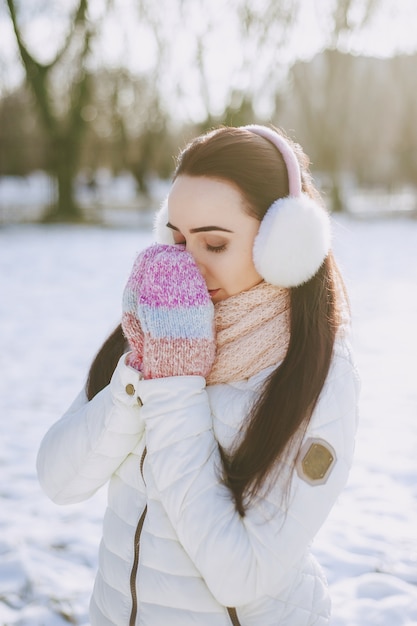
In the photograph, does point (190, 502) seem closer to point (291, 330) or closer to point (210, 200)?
point (291, 330)

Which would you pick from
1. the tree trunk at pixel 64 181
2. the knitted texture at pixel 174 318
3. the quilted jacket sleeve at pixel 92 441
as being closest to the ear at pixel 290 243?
the knitted texture at pixel 174 318

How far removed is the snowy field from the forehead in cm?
44

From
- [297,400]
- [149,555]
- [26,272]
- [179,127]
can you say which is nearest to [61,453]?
[149,555]

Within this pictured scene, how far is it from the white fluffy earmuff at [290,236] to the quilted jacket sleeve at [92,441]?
36 cm

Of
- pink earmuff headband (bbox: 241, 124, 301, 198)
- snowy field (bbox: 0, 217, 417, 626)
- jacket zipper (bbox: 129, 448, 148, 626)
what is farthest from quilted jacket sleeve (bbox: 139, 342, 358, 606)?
snowy field (bbox: 0, 217, 417, 626)

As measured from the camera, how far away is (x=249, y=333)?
4.71 feet

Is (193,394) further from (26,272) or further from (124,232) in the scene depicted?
(124,232)

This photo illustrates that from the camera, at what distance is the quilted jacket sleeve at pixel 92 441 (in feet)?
4.64

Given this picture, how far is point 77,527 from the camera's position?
307cm

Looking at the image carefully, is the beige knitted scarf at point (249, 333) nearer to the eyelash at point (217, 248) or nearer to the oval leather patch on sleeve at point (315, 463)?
the eyelash at point (217, 248)

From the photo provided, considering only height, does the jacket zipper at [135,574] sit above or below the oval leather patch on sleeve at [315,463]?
below

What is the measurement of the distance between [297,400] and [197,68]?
21.3 m

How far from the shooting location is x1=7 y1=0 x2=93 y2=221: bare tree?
17441 mm

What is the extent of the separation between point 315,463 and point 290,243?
0.45 m
